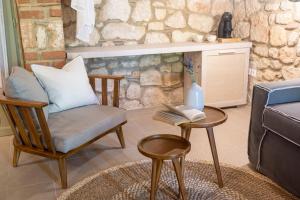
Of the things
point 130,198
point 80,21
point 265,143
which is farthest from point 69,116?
point 265,143

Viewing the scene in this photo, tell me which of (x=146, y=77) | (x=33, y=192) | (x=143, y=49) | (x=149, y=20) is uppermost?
(x=149, y=20)

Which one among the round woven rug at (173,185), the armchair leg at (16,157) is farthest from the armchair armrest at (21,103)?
the round woven rug at (173,185)

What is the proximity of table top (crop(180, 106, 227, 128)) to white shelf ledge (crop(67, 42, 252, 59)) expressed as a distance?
1.42m

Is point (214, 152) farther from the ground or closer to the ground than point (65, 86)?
closer to the ground

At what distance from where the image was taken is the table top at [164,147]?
1770mm

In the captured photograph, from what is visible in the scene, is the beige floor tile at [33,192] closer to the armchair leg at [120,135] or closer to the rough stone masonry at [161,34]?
the armchair leg at [120,135]

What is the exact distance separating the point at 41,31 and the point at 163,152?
5.63 feet

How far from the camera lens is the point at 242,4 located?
12.8ft

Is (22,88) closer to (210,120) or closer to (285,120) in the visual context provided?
(210,120)

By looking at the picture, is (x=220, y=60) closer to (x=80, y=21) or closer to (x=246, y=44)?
(x=246, y=44)

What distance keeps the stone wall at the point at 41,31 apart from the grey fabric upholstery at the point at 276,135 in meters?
1.79

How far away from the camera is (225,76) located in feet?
12.4

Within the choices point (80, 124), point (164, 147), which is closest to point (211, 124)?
point (164, 147)

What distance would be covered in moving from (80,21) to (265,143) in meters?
1.97
